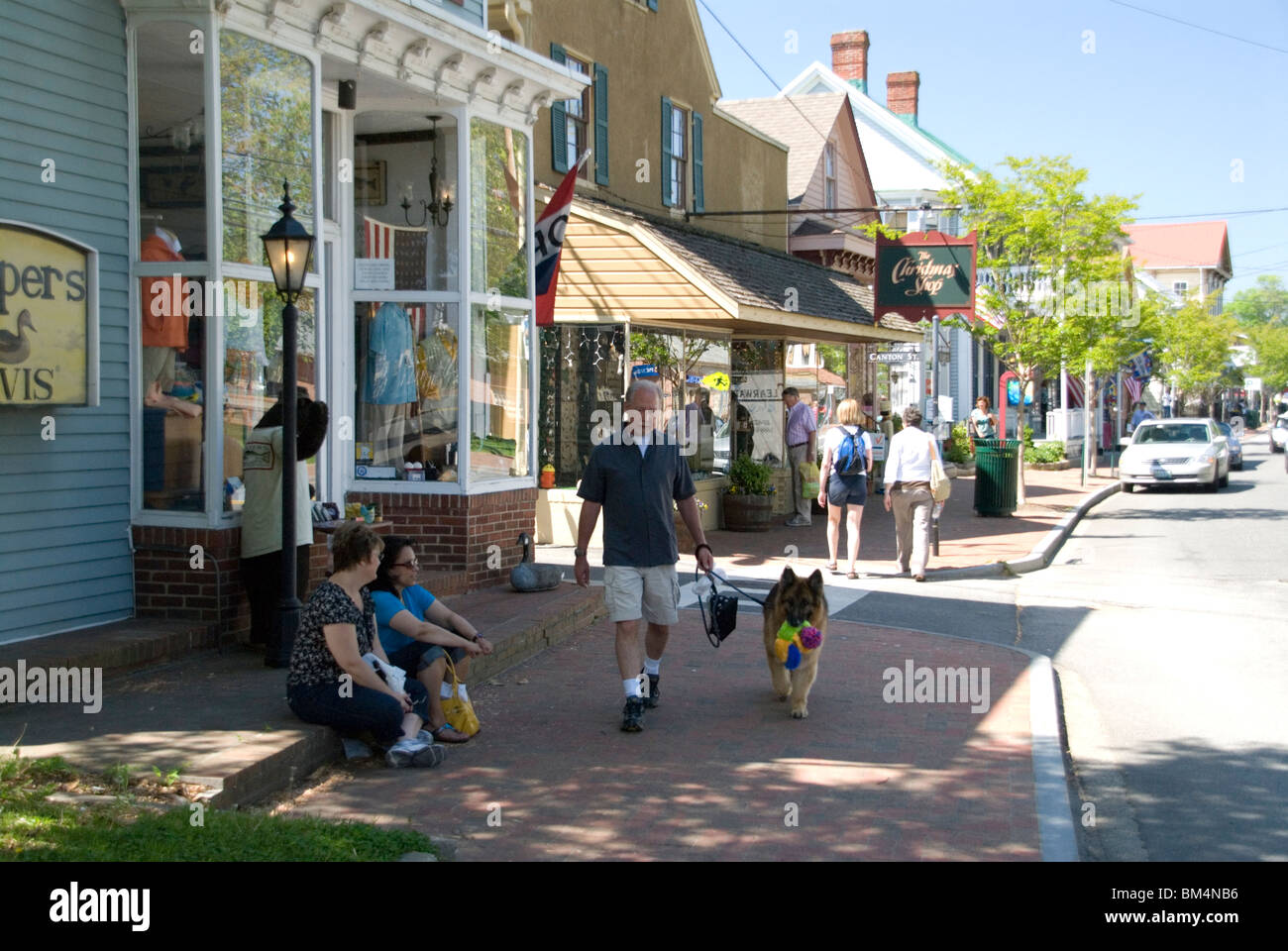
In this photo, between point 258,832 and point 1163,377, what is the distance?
2041 inches

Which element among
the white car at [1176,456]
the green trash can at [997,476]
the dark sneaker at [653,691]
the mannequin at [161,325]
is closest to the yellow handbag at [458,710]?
the dark sneaker at [653,691]

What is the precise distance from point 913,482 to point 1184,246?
83981 mm

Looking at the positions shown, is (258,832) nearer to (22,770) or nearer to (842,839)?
(22,770)

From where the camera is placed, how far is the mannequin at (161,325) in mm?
8031

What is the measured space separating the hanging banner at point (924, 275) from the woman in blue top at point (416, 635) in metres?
14.1

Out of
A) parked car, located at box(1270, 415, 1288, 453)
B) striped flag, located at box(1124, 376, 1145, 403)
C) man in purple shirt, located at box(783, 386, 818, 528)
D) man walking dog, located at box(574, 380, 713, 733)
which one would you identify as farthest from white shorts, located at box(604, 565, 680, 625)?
parked car, located at box(1270, 415, 1288, 453)

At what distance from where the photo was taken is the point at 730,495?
1720cm

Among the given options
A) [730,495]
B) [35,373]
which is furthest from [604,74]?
[35,373]

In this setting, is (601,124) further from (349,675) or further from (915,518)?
(349,675)

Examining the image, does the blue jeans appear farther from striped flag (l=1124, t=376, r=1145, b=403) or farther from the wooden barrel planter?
striped flag (l=1124, t=376, r=1145, b=403)

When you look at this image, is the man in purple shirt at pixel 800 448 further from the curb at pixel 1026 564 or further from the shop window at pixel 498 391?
the shop window at pixel 498 391

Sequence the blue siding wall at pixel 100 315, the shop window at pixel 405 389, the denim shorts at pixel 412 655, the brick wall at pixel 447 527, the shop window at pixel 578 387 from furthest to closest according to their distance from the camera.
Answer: the shop window at pixel 578 387 → the shop window at pixel 405 389 → the brick wall at pixel 447 527 → the blue siding wall at pixel 100 315 → the denim shorts at pixel 412 655

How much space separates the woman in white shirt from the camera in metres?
13.2

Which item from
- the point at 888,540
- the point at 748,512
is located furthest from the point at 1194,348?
the point at 748,512
